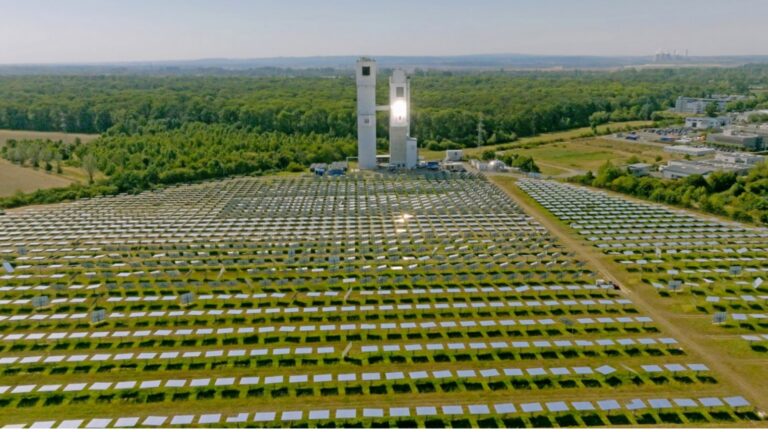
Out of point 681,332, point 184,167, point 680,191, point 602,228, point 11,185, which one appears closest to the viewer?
point 681,332

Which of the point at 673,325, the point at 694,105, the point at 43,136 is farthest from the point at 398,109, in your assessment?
the point at 694,105

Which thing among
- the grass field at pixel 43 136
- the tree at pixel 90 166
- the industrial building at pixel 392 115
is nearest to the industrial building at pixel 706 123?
the industrial building at pixel 392 115

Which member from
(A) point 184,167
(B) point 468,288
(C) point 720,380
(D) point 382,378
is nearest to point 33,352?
(D) point 382,378

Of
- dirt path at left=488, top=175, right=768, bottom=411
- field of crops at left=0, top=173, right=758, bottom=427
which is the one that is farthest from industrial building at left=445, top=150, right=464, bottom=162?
dirt path at left=488, top=175, right=768, bottom=411

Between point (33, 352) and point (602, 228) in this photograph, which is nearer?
point (33, 352)

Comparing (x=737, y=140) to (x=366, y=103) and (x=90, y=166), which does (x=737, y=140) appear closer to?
(x=366, y=103)

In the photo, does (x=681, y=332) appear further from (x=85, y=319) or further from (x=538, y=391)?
(x=85, y=319)
